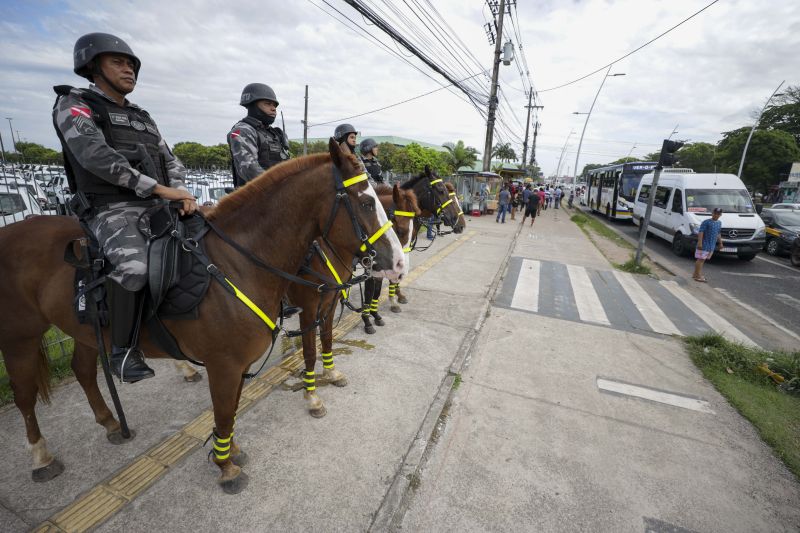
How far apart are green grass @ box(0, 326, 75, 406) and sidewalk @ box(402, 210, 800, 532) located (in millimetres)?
3753

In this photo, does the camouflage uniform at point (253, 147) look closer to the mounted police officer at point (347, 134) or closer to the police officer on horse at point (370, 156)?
the mounted police officer at point (347, 134)

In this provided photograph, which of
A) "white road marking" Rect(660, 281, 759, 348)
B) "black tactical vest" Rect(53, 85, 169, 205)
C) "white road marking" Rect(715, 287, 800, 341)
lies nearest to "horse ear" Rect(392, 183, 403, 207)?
"black tactical vest" Rect(53, 85, 169, 205)

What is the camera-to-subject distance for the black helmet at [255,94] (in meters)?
3.47

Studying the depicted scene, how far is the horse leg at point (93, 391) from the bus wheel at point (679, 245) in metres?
15.3

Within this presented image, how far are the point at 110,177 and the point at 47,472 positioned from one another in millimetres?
2200

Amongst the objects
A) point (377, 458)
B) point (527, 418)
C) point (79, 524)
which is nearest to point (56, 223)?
point (79, 524)

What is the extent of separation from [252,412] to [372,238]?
7.35ft

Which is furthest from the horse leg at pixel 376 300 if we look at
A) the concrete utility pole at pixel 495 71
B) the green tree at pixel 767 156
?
the green tree at pixel 767 156

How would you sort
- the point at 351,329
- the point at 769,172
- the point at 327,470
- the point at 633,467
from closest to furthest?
the point at 327,470 < the point at 633,467 < the point at 351,329 < the point at 769,172

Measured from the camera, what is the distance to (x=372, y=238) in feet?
7.20

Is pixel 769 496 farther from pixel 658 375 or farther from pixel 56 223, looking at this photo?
pixel 56 223

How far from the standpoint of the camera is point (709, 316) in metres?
6.79

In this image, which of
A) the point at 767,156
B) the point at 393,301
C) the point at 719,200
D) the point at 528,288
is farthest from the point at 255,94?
the point at 767,156

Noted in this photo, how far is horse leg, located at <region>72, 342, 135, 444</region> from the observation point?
281 centimetres
